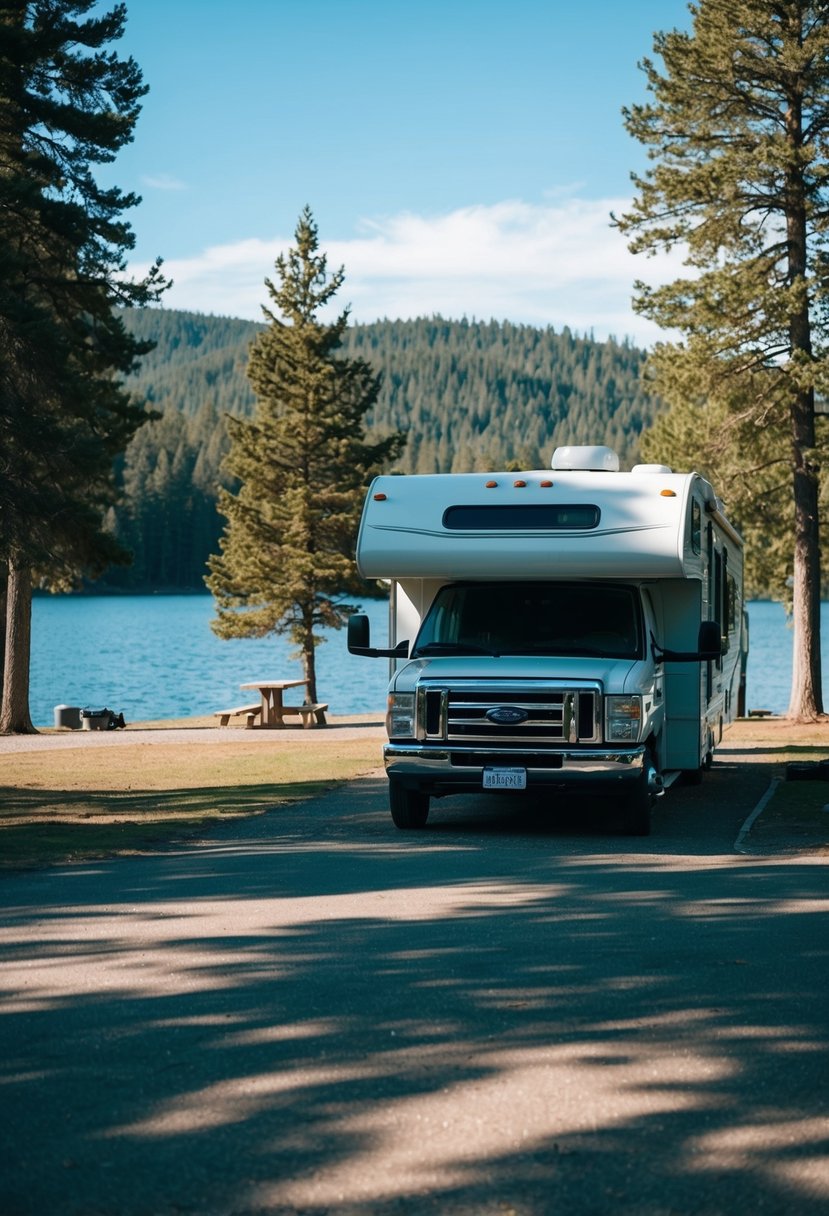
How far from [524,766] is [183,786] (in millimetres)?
6273

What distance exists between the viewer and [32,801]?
50.0ft

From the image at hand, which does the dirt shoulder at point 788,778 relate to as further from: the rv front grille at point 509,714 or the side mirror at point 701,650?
the rv front grille at point 509,714

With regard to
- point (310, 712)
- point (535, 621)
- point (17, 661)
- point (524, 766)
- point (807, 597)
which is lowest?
point (310, 712)

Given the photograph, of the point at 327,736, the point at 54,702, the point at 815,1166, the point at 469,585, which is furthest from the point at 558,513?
the point at 54,702

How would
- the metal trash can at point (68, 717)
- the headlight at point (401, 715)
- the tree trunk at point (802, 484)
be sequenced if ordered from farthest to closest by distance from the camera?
the metal trash can at point (68, 717), the tree trunk at point (802, 484), the headlight at point (401, 715)

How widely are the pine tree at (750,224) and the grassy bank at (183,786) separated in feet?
18.7

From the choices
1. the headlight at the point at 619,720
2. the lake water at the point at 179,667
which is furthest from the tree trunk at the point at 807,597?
the lake water at the point at 179,667

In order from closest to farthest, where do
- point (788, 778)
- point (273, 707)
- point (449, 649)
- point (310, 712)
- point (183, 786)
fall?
point (449, 649) → point (183, 786) → point (788, 778) → point (273, 707) → point (310, 712)

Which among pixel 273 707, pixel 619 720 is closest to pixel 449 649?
pixel 619 720

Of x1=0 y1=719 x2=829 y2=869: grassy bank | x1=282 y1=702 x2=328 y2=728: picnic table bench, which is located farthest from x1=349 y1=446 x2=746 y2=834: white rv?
x1=282 y1=702 x2=328 y2=728: picnic table bench

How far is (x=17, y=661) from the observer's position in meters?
27.3

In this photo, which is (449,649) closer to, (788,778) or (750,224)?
(788,778)

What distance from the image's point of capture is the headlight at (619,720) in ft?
39.0

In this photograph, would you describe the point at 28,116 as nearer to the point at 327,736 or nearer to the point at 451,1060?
the point at 327,736
